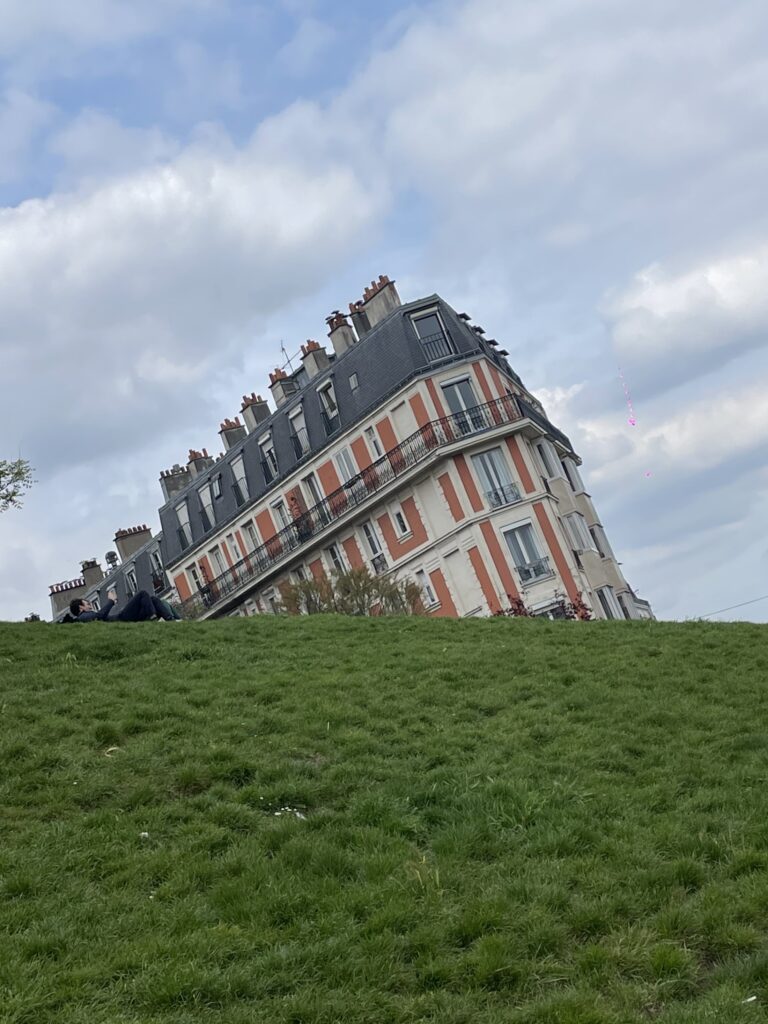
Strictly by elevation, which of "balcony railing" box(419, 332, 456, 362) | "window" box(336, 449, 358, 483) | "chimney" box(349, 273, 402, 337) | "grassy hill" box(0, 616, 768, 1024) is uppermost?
"chimney" box(349, 273, 402, 337)

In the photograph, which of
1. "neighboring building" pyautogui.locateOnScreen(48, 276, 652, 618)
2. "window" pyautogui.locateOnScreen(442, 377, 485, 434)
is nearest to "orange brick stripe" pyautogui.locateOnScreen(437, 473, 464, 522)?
"neighboring building" pyautogui.locateOnScreen(48, 276, 652, 618)

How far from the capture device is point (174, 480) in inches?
3004

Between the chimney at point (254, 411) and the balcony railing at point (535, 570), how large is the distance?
925 inches

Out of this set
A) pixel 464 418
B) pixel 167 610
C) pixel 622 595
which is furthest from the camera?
pixel 622 595

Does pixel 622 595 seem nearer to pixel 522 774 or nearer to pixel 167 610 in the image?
pixel 167 610

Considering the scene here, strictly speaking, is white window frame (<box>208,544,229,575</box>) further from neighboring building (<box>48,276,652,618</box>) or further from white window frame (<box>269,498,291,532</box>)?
white window frame (<box>269,498,291,532</box>)

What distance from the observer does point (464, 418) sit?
171ft

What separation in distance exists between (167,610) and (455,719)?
38.8ft

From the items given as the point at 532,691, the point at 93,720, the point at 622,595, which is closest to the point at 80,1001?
the point at 93,720

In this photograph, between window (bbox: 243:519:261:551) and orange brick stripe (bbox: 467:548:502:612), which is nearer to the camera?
orange brick stripe (bbox: 467:548:502:612)

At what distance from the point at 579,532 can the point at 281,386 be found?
2103 centimetres

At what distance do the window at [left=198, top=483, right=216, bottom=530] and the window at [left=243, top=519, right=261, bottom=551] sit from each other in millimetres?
4316

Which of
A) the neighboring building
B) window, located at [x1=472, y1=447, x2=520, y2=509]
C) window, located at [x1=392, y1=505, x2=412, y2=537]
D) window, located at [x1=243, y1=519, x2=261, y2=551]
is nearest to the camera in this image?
the neighboring building

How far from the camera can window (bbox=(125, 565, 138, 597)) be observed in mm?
75312
